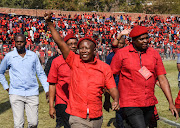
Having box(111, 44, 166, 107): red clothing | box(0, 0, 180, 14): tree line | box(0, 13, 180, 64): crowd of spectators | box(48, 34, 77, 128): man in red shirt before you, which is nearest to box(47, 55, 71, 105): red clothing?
box(48, 34, 77, 128): man in red shirt

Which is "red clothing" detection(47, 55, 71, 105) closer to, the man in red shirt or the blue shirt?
the man in red shirt

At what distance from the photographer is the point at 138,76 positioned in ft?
14.4

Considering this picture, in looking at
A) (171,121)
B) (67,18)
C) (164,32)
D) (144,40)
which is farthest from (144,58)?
(164,32)

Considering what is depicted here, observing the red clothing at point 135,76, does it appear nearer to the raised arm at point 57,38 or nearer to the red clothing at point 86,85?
the red clothing at point 86,85

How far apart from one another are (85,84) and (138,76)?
99 cm

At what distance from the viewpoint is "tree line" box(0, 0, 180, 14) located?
5647 cm

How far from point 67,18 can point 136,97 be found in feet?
112

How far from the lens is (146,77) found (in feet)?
14.4

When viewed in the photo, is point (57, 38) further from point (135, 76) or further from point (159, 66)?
point (159, 66)

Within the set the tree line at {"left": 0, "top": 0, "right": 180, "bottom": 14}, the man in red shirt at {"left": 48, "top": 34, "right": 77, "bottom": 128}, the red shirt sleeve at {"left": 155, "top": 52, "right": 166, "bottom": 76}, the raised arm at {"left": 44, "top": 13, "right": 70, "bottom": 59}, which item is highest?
the tree line at {"left": 0, "top": 0, "right": 180, "bottom": 14}

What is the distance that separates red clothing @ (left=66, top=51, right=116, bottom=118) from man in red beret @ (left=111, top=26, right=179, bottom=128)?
0.65m

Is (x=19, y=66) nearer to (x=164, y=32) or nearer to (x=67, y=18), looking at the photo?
(x=67, y=18)

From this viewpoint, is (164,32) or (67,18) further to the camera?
(164,32)

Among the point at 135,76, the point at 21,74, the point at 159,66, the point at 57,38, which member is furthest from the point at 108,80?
the point at 21,74
